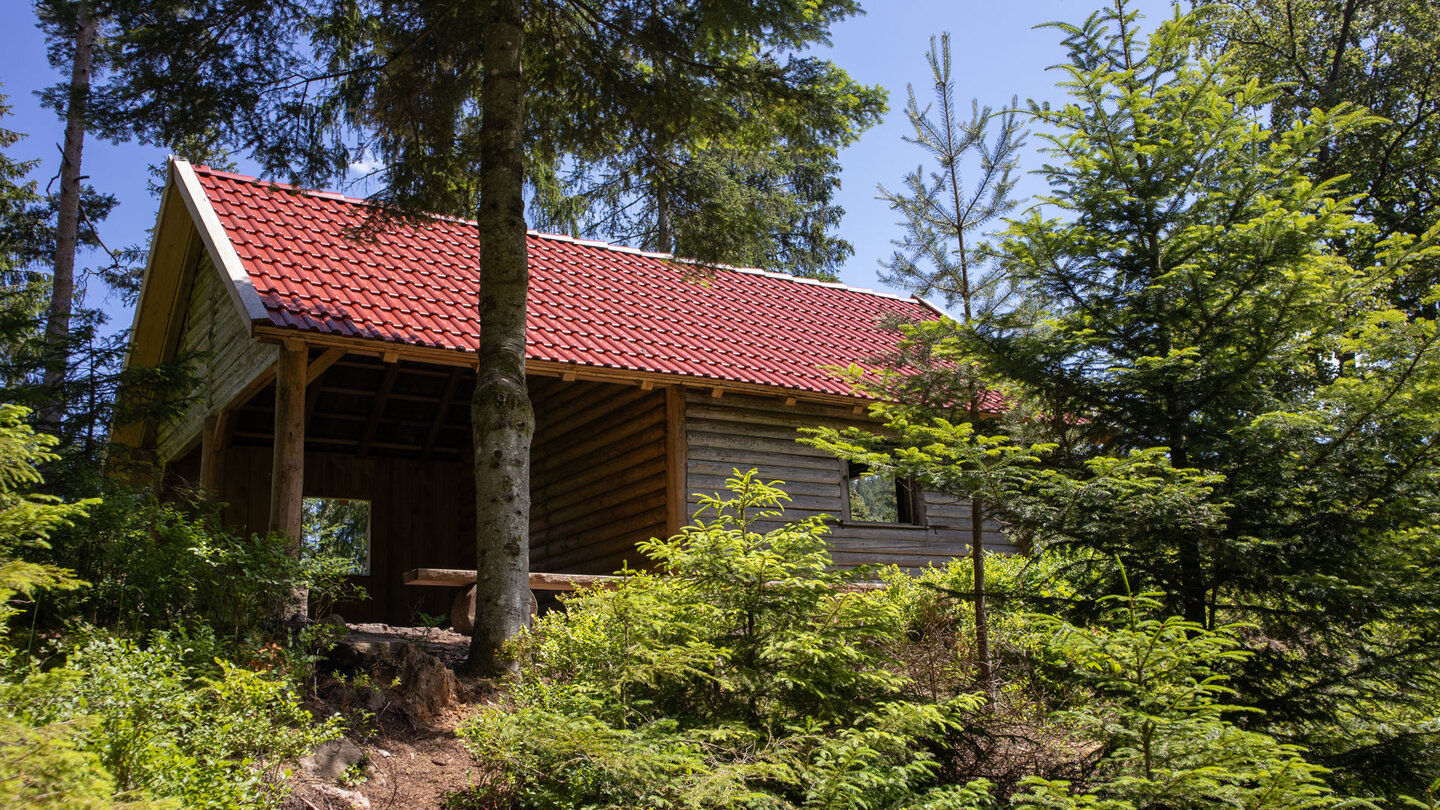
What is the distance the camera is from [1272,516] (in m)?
5.41

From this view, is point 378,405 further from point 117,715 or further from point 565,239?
point 117,715

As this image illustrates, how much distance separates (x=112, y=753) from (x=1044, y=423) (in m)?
5.37

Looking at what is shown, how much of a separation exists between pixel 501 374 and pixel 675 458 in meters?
4.18

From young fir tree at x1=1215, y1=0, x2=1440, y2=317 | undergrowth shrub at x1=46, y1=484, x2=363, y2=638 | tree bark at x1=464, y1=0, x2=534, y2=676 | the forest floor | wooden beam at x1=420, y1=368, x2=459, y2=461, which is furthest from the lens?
young fir tree at x1=1215, y1=0, x2=1440, y2=317

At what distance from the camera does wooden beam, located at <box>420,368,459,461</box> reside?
13.9 metres

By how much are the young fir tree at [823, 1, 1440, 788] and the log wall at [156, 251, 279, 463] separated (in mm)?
7483

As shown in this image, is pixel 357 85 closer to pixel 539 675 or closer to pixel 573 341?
pixel 573 341

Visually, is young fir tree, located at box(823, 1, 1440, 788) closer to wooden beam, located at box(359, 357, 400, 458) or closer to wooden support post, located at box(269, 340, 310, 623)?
wooden support post, located at box(269, 340, 310, 623)

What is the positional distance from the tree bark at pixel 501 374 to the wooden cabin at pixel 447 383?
2.13m

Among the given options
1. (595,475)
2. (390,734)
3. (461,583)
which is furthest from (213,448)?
(390,734)

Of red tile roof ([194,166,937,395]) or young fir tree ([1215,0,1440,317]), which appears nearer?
red tile roof ([194,166,937,395])

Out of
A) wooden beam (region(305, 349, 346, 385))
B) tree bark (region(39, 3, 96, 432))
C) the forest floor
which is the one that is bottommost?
the forest floor

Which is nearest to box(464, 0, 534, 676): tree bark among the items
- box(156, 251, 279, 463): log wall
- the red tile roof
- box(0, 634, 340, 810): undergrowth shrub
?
box(0, 634, 340, 810): undergrowth shrub

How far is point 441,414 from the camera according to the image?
14.5m
